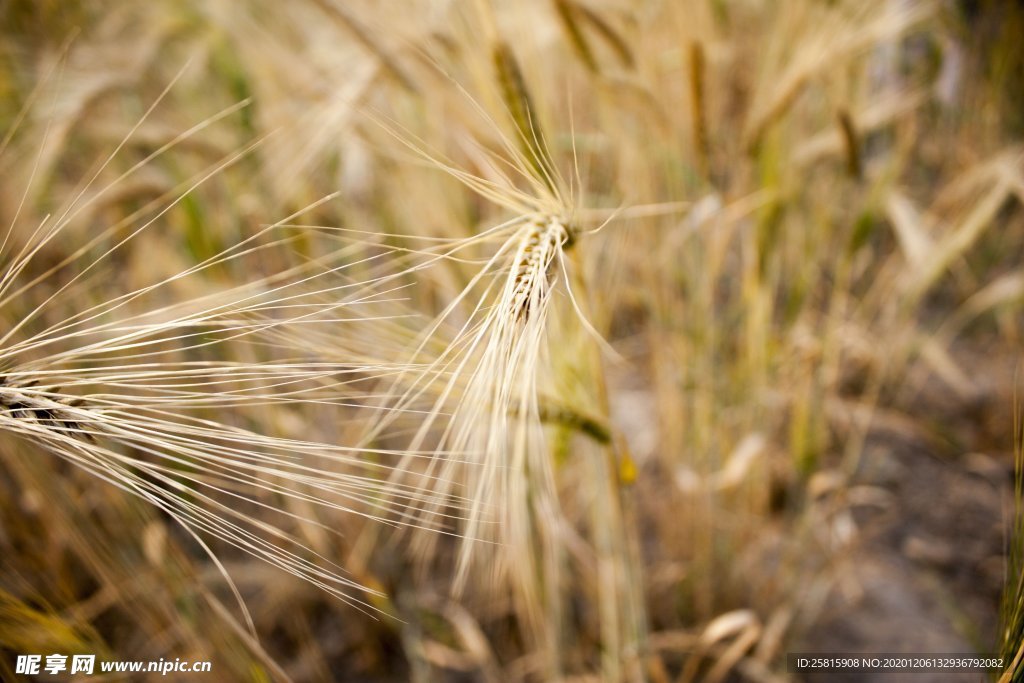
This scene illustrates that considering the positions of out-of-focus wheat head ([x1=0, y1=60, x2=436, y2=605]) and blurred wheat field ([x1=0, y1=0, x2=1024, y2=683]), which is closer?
out-of-focus wheat head ([x1=0, y1=60, x2=436, y2=605])

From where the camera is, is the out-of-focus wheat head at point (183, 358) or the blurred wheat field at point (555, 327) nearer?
the out-of-focus wheat head at point (183, 358)

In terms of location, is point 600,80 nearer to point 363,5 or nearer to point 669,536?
point 363,5

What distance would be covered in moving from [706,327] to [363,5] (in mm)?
654

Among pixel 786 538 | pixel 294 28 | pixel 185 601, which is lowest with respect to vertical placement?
pixel 786 538

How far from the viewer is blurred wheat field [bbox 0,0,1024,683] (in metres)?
0.61

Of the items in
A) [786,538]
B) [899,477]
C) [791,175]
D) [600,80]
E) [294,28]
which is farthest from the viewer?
[294,28]

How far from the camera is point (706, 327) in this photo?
84 centimetres

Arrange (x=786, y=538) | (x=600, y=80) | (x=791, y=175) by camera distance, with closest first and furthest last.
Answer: (x=600, y=80), (x=791, y=175), (x=786, y=538)

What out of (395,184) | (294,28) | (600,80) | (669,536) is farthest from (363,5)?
(669,536)

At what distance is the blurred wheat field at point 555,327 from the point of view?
613mm

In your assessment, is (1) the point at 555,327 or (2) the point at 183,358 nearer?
(1) the point at 555,327

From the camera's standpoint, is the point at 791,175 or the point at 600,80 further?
the point at 791,175

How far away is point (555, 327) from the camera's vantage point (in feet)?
1.70

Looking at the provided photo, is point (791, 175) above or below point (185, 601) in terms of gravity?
above
